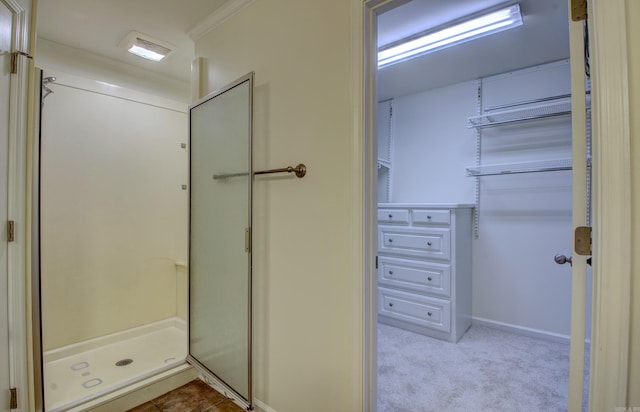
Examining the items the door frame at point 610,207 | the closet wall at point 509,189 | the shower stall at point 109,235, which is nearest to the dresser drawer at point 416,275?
the closet wall at point 509,189

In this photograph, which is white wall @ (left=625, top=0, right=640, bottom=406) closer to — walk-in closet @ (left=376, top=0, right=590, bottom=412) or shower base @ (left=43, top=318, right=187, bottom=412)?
walk-in closet @ (left=376, top=0, right=590, bottom=412)

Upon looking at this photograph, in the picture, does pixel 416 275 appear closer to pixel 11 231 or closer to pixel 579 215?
pixel 579 215

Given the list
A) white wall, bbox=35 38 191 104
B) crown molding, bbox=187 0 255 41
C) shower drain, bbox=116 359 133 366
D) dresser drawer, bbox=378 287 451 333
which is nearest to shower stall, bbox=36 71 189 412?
shower drain, bbox=116 359 133 366

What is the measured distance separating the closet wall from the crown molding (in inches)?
83.7

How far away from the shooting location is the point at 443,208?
2.62 m

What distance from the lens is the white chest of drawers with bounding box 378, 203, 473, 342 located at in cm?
261

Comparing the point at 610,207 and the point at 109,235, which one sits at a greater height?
the point at 610,207

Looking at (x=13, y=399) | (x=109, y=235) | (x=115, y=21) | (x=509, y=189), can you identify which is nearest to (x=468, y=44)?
(x=509, y=189)

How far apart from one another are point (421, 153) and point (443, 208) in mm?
912

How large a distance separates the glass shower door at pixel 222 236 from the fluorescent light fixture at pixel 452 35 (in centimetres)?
135

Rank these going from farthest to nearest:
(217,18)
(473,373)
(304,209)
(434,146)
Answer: (434,146) → (473,373) → (217,18) → (304,209)

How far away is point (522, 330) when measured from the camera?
8.97 feet

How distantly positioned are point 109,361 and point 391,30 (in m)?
3.22

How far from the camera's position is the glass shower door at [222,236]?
5.52 feet
